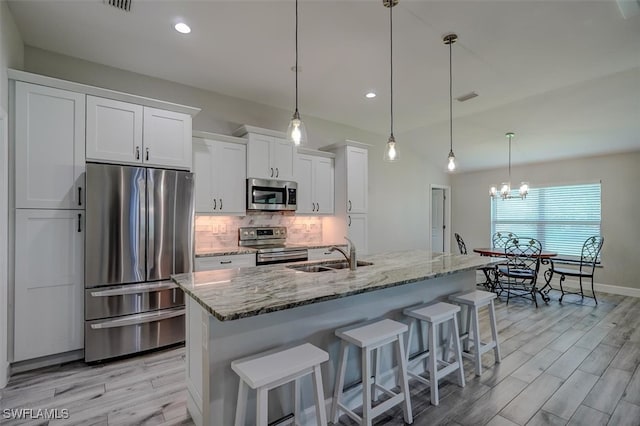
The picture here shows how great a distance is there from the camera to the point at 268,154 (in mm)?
4129

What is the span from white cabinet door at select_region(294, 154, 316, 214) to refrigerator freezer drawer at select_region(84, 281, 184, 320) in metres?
2.10

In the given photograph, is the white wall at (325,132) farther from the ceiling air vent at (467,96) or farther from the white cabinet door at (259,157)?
the ceiling air vent at (467,96)

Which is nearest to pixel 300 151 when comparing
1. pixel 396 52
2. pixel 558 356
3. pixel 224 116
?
pixel 224 116

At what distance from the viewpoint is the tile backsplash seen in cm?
394

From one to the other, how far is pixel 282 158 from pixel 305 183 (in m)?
0.56

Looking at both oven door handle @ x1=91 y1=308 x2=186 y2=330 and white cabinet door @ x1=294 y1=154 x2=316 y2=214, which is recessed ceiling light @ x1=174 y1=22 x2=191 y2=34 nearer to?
white cabinet door @ x1=294 y1=154 x2=316 y2=214

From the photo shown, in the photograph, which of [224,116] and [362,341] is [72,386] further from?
[224,116]

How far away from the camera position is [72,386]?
2.35 m

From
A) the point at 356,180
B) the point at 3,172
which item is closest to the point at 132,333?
the point at 3,172

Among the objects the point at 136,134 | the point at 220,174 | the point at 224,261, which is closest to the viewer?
the point at 136,134

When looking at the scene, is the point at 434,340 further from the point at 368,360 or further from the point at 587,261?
the point at 587,261

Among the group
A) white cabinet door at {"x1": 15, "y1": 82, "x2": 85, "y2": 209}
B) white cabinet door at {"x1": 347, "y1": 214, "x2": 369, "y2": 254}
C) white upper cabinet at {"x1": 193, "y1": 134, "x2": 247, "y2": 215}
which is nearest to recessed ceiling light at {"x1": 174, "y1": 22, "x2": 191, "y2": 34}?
white cabinet door at {"x1": 15, "y1": 82, "x2": 85, "y2": 209}

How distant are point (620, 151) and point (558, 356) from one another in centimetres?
425

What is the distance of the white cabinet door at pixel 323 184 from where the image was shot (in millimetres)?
4742
